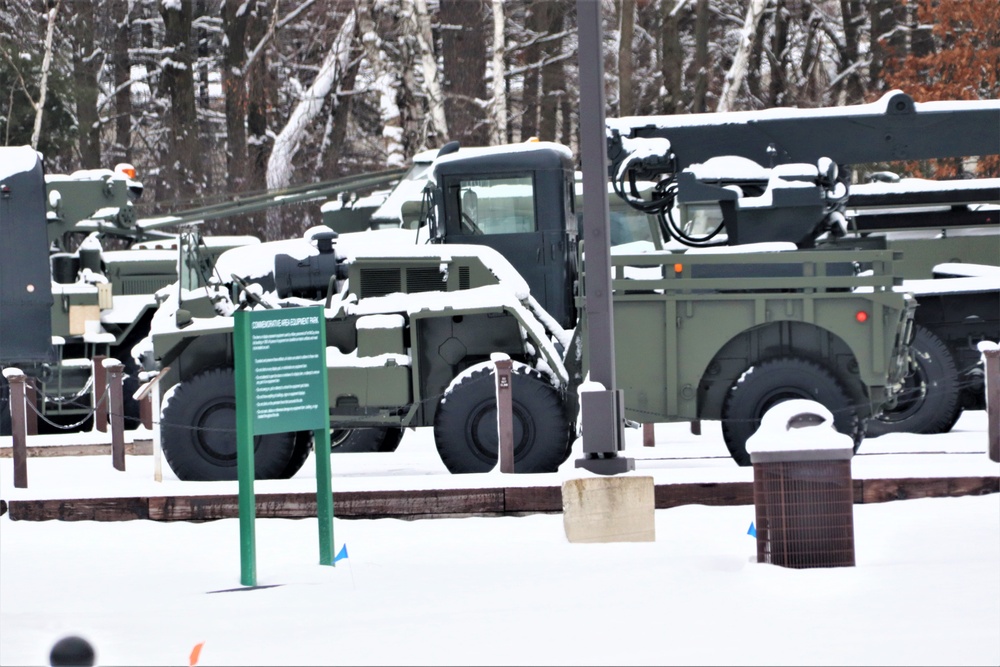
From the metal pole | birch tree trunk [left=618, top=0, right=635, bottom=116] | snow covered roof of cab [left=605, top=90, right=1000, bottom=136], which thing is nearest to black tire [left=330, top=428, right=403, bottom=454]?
snow covered roof of cab [left=605, top=90, right=1000, bottom=136]

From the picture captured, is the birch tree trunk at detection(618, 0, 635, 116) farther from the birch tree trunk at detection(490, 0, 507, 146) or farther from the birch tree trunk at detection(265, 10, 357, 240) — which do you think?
the birch tree trunk at detection(265, 10, 357, 240)

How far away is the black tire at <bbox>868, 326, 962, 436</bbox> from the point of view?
15250mm

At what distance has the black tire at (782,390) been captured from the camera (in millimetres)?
12172

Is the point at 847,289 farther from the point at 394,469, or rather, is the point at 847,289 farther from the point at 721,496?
the point at 394,469

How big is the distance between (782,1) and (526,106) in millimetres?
5497

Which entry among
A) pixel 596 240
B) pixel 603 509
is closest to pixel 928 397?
pixel 596 240

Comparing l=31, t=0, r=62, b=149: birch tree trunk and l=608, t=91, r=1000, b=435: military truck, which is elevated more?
l=31, t=0, r=62, b=149: birch tree trunk

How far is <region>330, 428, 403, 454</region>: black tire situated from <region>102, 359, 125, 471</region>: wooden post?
2.00m

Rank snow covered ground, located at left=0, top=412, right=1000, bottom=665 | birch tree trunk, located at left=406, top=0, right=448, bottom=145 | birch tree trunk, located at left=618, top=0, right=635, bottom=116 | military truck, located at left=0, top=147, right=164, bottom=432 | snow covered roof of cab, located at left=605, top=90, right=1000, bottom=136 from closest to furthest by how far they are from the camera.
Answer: snow covered ground, located at left=0, top=412, right=1000, bottom=665 → snow covered roof of cab, located at left=605, top=90, right=1000, bottom=136 → military truck, located at left=0, top=147, right=164, bottom=432 → birch tree trunk, located at left=406, top=0, right=448, bottom=145 → birch tree trunk, located at left=618, top=0, right=635, bottom=116

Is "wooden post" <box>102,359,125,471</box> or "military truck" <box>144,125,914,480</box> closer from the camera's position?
"military truck" <box>144,125,914,480</box>

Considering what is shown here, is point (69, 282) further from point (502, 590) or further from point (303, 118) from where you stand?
point (303, 118)

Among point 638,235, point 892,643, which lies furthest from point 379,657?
point 638,235

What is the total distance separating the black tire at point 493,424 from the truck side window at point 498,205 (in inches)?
63.0

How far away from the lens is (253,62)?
30.0m
